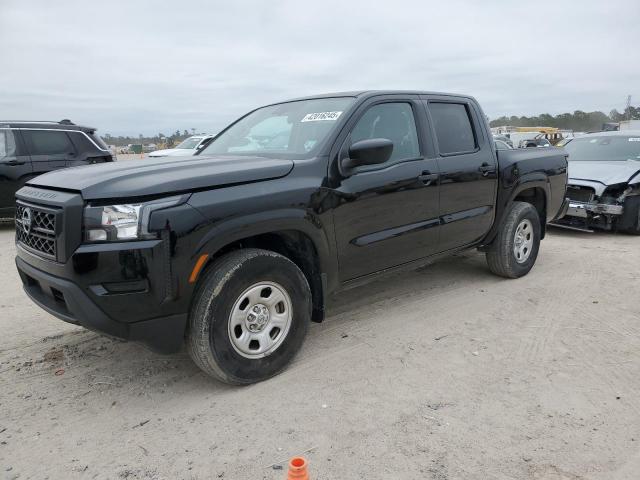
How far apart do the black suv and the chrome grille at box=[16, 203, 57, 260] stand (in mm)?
6448

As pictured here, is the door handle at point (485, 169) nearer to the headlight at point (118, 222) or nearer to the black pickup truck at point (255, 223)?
the black pickup truck at point (255, 223)

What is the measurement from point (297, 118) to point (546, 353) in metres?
2.61

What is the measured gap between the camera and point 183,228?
269 centimetres

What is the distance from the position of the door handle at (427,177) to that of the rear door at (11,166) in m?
7.48

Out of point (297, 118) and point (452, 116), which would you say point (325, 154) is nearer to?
point (297, 118)

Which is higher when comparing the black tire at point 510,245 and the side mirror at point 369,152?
the side mirror at point 369,152

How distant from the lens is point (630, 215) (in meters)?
7.73

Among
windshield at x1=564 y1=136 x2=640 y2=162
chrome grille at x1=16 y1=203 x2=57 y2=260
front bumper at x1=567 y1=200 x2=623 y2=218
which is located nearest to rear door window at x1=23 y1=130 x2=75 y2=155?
chrome grille at x1=16 y1=203 x2=57 y2=260

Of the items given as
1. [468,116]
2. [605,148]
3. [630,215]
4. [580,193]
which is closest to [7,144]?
[468,116]

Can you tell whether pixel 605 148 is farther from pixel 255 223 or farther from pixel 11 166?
pixel 11 166

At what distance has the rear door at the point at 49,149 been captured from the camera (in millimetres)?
8859

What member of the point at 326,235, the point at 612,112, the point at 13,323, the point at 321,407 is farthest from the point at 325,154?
the point at 612,112

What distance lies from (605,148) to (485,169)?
5658 mm

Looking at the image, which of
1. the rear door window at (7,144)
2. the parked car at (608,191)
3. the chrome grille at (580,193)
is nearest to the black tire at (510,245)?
the parked car at (608,191)
